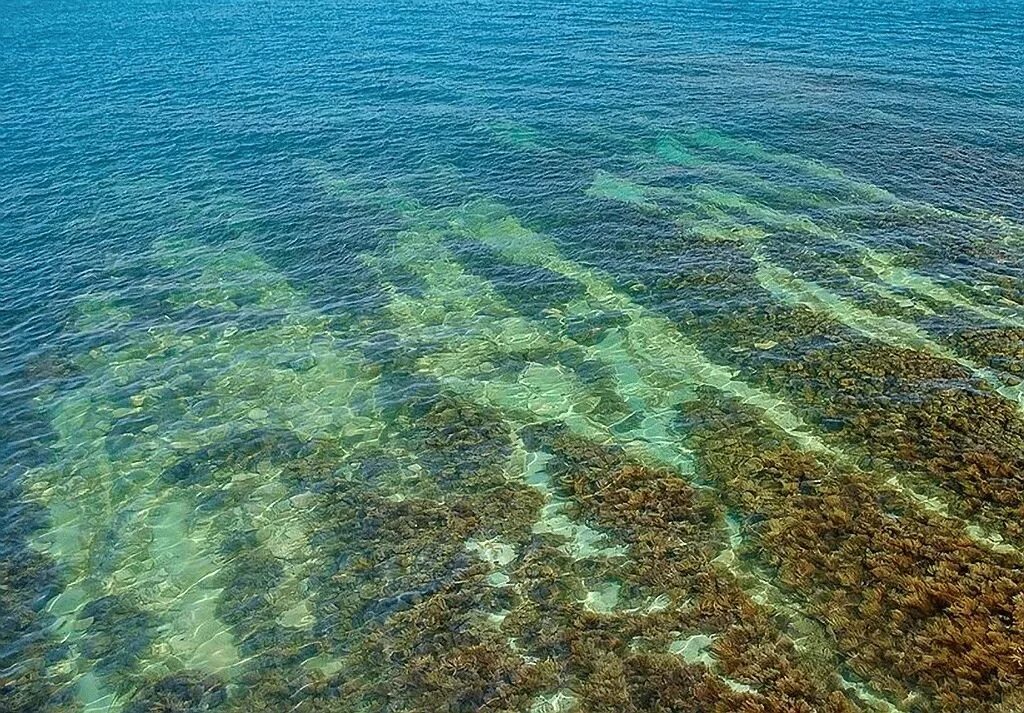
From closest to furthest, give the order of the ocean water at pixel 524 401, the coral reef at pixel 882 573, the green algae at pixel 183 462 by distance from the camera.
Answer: the coral reef at pixel 882 573 < the ocean water at pixel 524 401 < the green algae at pixel 183 462

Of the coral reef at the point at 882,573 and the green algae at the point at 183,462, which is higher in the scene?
the coral reef at the point at 882,573

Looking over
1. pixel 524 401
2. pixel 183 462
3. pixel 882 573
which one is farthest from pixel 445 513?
pixel 882 573

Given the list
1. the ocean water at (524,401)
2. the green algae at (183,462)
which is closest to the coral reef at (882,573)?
the ocean water at (524,401)

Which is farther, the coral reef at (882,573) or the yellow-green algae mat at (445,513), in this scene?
the yellow-green algae mat at (445,513)

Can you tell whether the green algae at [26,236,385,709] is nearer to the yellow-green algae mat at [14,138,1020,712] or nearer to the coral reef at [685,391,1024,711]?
the yellow-green algae mat at [14,138,1020,712]

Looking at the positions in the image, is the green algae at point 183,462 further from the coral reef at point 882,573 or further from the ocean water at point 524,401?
the coral reef at point 882,573

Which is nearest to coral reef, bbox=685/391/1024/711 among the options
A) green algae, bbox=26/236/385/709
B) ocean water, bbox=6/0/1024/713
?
ocean water, bbox=6/0/1024/713

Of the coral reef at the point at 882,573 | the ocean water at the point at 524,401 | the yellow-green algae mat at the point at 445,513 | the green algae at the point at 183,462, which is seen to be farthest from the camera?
the green algae at the point at 183,462

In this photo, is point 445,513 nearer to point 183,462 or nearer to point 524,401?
point 524,401
